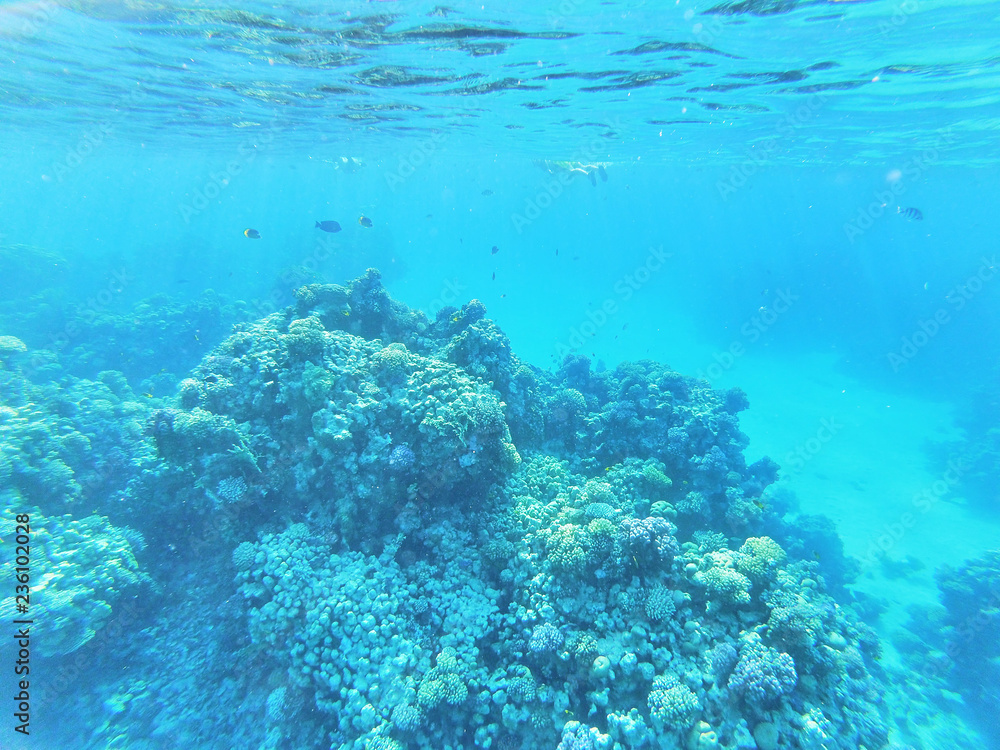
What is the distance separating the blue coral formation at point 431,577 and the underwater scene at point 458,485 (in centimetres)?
5

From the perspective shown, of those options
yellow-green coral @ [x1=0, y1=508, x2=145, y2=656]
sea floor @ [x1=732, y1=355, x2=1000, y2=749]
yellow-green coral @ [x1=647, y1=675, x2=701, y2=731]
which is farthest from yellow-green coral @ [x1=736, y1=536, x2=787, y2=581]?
yellow-green coral @ [x1=0, y1=508, x2=145, y2=656]

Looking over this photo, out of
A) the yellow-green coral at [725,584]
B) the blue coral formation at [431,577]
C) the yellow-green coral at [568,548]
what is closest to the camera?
the blue coral formation at [431,577]

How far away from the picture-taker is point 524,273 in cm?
11325

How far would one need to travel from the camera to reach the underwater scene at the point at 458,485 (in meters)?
5.66

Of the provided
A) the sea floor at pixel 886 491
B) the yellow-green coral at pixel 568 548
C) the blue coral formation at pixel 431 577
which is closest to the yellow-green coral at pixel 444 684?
the blue coral formation at pixel 431 577

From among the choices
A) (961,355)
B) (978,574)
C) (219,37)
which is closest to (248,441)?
(219,37)

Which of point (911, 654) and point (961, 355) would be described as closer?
point (911, 654)

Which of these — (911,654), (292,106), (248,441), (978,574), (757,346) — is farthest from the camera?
(757,346)

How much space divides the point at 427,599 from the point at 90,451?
30.5ft

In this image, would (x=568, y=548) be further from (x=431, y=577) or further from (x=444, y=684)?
(x=444, y=684)

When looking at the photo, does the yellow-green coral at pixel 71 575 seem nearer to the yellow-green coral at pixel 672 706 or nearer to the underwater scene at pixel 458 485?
the underwater scene at pixel 458 485

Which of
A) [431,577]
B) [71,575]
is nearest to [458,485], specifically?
[431,577]

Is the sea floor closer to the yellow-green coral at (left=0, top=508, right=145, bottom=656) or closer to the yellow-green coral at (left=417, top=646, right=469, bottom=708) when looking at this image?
the yellow-green coral at (left=417, top=646, right=469, bottom=708)

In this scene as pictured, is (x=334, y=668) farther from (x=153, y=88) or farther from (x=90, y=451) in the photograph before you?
(x=153, y=88)
